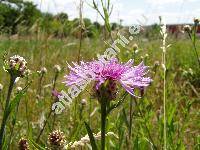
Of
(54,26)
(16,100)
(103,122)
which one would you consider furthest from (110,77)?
(54,26)

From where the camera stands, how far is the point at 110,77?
2.55ft

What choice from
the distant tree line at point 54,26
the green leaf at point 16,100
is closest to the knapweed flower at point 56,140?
the green leaf at point 16,100

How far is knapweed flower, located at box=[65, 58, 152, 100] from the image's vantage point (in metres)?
0.74

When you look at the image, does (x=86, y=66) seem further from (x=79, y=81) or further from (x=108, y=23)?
(x=108, y=23)

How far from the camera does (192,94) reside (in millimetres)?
2623

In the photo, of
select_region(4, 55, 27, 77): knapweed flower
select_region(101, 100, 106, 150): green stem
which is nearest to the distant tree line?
select_region(4, 55, 27, 77): knapweed flower

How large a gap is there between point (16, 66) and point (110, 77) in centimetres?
24

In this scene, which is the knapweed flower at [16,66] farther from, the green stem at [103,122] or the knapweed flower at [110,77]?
the green stem at [103,122]

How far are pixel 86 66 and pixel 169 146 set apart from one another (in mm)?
670

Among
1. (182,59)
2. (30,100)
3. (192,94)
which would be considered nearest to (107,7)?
(30,100)

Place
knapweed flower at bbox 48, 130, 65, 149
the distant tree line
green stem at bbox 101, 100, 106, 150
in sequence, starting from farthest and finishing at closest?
the distant tree line < knapweed flower at bbox 48, 130, 65, 149 < green stem at bbox 101, 100, 106, 150

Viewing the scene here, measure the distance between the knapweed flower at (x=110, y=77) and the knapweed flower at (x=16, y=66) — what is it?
16 centimetres

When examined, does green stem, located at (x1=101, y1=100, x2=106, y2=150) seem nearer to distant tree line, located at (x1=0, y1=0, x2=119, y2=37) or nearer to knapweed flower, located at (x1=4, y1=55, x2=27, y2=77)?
knapweed flower, located at (x1=4, y1=55, x2=27, y2=77)

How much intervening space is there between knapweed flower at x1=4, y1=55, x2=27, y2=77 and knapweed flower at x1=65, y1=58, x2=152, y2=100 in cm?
16
